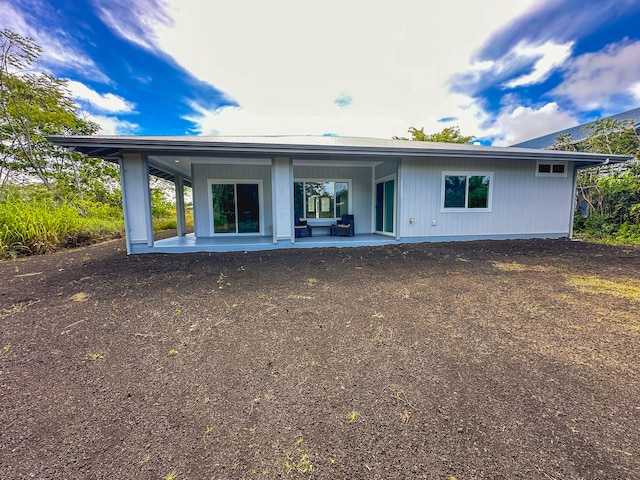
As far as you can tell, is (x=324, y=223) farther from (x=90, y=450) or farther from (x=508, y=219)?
(x=90, y=450)

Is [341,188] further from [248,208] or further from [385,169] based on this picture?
[248,208]

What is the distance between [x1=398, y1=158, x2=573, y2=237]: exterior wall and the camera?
7434 millimetres

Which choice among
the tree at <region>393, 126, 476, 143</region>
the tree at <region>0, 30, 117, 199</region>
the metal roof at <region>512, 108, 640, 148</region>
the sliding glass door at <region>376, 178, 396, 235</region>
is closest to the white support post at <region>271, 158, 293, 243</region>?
the sliding glass door at <region>376, 178, 396, 235</region>

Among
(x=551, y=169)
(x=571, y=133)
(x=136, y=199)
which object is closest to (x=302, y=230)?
(x=136, y=199)

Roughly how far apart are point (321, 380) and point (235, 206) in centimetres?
788

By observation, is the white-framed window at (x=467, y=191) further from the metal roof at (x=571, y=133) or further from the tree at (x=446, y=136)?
the tree at (x=446, y=136)

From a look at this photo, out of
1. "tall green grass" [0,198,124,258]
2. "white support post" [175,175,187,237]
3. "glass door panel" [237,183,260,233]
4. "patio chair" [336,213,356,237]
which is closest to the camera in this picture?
"tall green grass" [0,198,124,258]

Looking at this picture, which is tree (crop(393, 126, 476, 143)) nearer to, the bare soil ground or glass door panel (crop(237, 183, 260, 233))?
glass door panel (crop(237, 183, 260, 233))

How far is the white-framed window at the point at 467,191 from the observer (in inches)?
300

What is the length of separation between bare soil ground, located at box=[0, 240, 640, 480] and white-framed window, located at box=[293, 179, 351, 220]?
5623mm

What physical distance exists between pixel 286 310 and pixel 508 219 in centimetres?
790

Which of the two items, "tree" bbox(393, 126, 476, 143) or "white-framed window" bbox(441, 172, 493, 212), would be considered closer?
"white-framed window" bbox(441, 172, 493, 212)

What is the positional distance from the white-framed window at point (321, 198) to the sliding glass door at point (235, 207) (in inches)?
56.4

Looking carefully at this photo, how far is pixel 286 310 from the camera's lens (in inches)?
125
